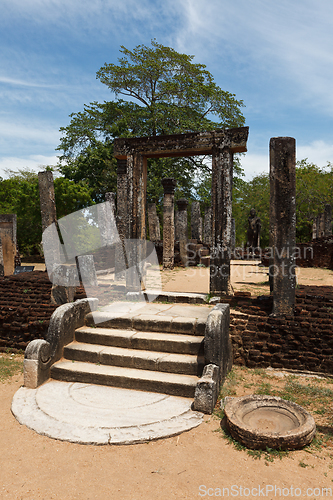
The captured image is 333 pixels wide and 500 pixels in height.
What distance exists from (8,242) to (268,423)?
1142 cm

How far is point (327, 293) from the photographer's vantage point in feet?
21.0

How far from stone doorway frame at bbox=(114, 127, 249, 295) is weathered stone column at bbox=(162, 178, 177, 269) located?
6.63 m

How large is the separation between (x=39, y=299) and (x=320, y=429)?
560 centimetres

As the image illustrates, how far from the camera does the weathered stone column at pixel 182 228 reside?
14992 millimetres

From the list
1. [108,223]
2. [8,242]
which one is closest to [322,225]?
[108,223]

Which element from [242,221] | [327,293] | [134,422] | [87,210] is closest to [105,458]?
[134,422]

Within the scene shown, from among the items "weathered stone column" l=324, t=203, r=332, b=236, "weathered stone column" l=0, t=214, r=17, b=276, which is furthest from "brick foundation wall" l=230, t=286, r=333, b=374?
"weathered stone column" l=324, t=203, r=332, b=236

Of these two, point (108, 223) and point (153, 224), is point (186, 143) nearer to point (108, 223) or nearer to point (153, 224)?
point (108, 223)

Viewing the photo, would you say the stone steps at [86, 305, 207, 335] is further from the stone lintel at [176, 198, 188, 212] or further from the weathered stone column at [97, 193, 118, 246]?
the weathered stone column at [97, 193, 118, 246]

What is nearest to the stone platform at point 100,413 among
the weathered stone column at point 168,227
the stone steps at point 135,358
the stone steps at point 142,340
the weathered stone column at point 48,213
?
the stone steps at point 135,358

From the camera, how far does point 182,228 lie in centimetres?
1670

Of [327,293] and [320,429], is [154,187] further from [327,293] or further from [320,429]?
[320,429]

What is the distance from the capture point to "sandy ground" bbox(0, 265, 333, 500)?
106 inches

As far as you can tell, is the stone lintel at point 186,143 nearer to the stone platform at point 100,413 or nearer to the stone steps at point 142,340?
the stone steps at point 142,340
